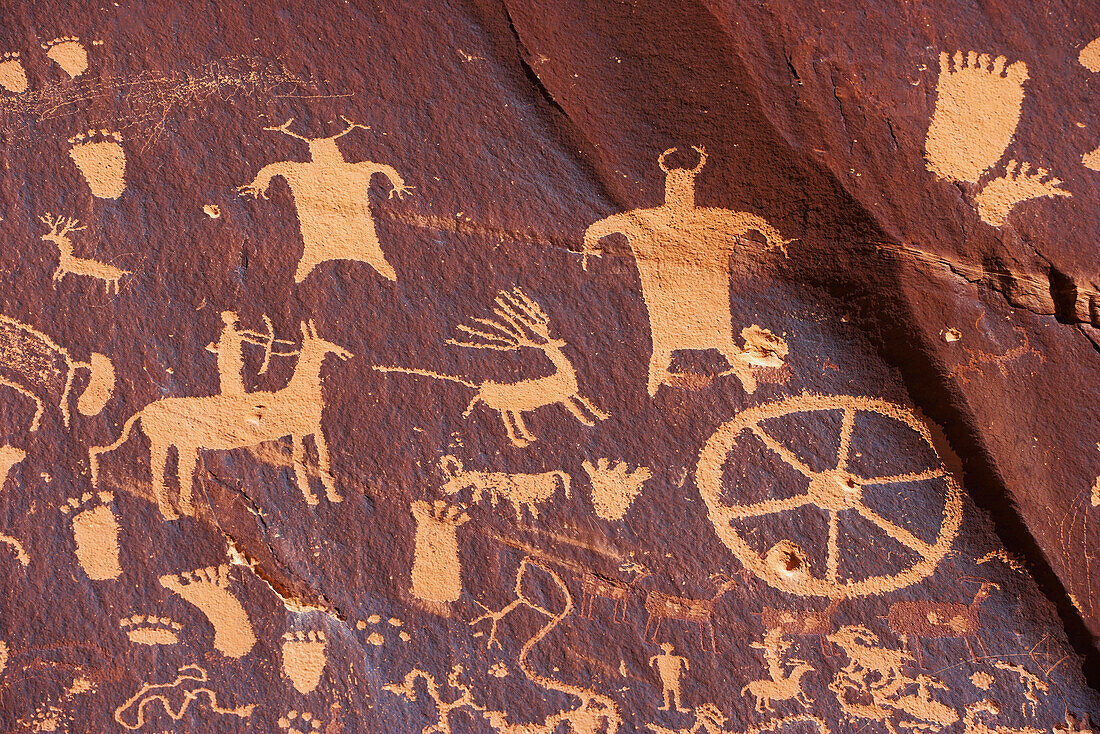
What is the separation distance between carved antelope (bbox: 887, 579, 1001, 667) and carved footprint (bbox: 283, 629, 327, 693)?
81 centimetres

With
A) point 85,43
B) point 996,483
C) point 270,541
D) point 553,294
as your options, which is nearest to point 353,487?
point 270,541

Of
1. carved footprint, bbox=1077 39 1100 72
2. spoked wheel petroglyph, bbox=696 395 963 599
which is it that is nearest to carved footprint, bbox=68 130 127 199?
spoked wheel petroglyph, bbox=696 395 963 599

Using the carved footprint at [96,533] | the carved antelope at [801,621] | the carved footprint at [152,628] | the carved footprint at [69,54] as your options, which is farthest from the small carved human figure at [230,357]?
the carved antelope at [801,621]

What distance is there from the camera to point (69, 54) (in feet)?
3.93

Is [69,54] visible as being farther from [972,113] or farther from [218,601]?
[972,113]

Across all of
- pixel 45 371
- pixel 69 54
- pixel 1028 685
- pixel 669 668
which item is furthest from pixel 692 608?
pixel 69 54

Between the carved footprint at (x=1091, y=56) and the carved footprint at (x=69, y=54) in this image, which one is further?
the carved footprint at (x=69, y=54)

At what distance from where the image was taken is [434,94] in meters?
1.18

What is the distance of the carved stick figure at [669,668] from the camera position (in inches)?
44.2

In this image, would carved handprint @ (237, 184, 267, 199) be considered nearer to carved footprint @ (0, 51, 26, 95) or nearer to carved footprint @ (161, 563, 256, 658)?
carved footprint @ (0, 51, 26, 95)

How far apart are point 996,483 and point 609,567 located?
0.56m

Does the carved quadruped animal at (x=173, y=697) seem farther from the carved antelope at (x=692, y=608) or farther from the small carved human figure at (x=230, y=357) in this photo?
the carved antelope at (x=692, y=608)

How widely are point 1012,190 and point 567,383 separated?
0.68m

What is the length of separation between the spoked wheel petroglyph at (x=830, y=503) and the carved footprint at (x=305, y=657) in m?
0.60
